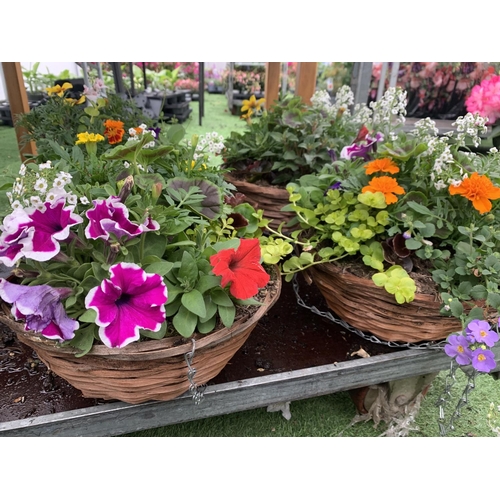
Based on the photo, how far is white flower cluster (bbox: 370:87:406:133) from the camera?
119 centimetres

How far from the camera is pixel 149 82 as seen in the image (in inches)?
227

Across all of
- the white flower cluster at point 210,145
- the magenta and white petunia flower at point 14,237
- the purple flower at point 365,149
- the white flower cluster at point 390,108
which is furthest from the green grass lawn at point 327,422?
the white flower cluster at point 390,108

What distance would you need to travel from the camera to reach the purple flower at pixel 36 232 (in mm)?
621

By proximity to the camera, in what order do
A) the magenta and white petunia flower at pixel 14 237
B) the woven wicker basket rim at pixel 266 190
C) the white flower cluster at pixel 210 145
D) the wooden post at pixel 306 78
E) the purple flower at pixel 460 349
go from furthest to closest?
the wooden post at pixel 306 78
the woven wicker basket rim at pixel 266 190
the white flower cluster at pixel 210 145
the purple flower at pixel 460 349
the magenta and white petunia flower at pixel 14 237

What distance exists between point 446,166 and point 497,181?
14 centimetres

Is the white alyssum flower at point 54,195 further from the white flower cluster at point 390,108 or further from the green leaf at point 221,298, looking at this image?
the white flower cluster at point 390,108

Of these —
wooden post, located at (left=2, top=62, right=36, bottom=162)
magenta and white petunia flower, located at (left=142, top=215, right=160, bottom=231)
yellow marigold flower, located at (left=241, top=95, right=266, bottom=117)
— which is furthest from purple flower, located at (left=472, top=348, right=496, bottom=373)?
wooden post, located at (left=2, top=62, right=36, bottom=162)

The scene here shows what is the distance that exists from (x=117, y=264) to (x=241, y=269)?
22cm

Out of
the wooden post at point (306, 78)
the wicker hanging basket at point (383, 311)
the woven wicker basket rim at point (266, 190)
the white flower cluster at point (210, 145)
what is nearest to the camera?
the wicker hanging basket at point (383, 311)

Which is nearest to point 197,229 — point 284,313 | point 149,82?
point 284,313

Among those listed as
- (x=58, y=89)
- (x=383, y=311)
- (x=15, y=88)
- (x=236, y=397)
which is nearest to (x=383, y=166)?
(x=383, y=311)

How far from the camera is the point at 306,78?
2033 mm

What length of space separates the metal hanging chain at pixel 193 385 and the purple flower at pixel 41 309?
7.7 inches

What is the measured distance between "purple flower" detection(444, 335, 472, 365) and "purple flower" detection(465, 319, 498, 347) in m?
0.02
